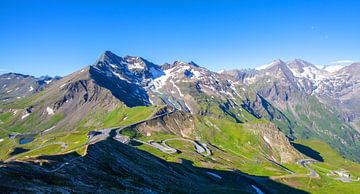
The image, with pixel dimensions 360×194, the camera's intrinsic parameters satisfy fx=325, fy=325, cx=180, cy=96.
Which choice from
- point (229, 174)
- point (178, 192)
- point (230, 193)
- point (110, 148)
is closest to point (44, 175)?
point (178, 192)

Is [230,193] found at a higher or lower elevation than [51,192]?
lower

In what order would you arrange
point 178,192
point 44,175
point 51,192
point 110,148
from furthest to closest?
point 110,148 → point 178,192 → point 44,175 → point 51,192

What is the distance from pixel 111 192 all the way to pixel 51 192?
47.4 feet

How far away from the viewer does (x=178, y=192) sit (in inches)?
3546

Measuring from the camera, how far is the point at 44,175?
56406mm

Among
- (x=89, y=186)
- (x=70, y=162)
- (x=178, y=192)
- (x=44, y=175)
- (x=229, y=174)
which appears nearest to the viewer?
(x=44, y=175)

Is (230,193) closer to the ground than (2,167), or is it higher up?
closer to the ground

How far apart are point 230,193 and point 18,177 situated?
3213 inches

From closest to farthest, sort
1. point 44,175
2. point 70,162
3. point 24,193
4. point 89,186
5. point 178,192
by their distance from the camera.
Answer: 1. point 24,193
2. point 44,175
3. point 89,186
4. point 70,162
5. point 178,192

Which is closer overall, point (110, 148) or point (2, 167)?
point (2, 167)

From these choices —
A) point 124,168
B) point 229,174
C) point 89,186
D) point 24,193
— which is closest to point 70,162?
point 89,186

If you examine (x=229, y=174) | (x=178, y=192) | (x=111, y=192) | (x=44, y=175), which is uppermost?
(x=44, y=175)

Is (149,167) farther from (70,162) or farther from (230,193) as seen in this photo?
(70,162)

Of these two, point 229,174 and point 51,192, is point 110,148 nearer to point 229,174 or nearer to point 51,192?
point 51,192
